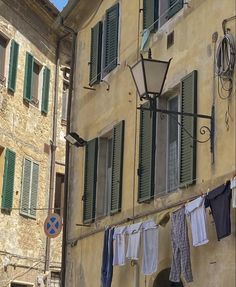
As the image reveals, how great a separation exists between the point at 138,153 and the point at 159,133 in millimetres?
737

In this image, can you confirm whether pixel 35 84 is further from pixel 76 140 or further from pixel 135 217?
pixel 135 217

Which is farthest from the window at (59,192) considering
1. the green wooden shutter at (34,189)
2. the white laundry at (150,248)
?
the white laundry at (150,248)

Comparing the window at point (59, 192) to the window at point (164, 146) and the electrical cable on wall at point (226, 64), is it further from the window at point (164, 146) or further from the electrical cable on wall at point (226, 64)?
the electrical cable on wall at point (226, 64)

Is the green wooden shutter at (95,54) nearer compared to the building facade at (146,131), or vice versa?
the building facade at (146,131)

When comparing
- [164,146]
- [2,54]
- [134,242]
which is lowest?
[134,242]

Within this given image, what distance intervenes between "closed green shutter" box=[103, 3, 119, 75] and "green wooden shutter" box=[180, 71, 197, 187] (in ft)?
11.7

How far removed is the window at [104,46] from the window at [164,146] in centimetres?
245

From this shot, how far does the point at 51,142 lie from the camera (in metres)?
22.2

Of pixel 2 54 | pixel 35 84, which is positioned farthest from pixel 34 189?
pixel 2 54

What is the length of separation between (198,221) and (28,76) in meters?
12.4

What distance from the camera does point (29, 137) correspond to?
68.9ft

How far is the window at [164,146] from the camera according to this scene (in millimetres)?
10336

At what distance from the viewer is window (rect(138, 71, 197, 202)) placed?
10336mm

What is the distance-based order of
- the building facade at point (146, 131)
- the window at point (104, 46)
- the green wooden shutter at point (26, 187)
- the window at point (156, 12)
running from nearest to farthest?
the building facade at point (146, 131)
the window at point (156, 12)
the window at point (104, 46)
the green wooden shutter at point (26, 187)
